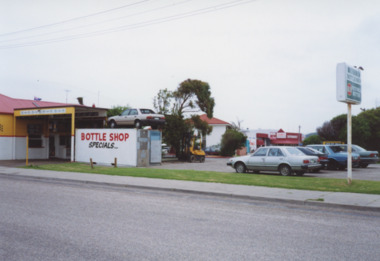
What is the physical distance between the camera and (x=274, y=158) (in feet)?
58.3

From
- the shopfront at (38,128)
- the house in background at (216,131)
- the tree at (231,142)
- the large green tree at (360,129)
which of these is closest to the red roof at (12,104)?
the shopfront at (38,128)

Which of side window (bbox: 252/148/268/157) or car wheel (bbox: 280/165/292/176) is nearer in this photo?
car wheel (bbox: 280/165/292/176)

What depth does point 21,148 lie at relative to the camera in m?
30.6

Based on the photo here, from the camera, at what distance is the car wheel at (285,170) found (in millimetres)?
17297

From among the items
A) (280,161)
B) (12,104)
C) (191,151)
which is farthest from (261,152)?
(12,104)

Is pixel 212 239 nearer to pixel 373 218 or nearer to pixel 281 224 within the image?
pixel 281 224

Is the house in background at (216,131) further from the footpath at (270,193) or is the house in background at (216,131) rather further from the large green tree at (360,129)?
the footpath at (270,193)

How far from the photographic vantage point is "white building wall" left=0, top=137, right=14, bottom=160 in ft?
96.1

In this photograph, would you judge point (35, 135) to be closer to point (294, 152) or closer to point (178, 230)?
point (294, 152)

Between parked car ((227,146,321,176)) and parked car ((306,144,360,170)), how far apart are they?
5.02 m

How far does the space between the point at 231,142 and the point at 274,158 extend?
28.8 m

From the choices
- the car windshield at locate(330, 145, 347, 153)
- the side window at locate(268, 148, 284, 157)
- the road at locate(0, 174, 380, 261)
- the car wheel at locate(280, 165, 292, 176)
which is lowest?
the road at locate(0, 174, 380, 261)

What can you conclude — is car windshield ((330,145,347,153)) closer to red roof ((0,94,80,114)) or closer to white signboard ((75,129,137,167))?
white signboard ((75,129,137,167))

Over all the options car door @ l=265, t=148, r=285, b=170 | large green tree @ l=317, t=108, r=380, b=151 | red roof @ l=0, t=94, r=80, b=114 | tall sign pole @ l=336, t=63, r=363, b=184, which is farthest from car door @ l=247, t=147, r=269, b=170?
large green tree @ l=317, t=108, r=380, b=151
